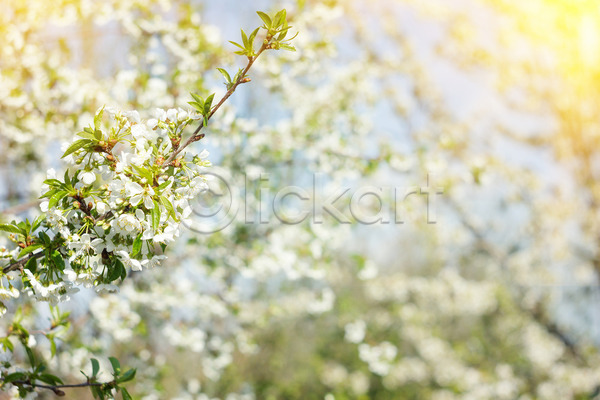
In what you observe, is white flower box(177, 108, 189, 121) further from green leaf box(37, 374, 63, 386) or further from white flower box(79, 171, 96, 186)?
green leaf box(37, 374, 63, 386)

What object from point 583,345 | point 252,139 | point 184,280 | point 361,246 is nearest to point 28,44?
point 252,139

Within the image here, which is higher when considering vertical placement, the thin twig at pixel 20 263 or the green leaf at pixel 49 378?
the thin twig at pixel 20 263

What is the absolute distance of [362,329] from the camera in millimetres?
4117

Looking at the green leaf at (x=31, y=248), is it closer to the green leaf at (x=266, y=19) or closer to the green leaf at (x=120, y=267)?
the green leaf at (x=120, y=267)

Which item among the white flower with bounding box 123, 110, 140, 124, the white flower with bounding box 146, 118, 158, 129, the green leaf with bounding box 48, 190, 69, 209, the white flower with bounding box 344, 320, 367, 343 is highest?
the white flower with bounding box 123, 110, 140, 124

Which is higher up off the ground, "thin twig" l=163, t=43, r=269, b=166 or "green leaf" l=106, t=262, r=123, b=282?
"thin twig" l=163, t=43, r=269, b=166

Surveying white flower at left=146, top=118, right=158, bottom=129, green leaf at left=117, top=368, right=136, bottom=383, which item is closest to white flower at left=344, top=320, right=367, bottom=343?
green leaf at left=117, top=368, right=136, bottom=383

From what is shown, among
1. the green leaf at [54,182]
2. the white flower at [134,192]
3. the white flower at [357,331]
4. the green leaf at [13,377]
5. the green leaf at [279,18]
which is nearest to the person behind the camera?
the white flower at [134,192]

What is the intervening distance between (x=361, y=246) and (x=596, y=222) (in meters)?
6.44

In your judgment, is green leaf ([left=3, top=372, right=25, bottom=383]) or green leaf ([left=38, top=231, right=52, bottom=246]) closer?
green leaf ([left=38, top=231, right=52, bottom=246])

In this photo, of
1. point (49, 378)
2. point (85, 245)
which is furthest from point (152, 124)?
point (49, 378)

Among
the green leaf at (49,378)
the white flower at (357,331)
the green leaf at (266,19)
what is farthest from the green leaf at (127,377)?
the white flower at (357,331)

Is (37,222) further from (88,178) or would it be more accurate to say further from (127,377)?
(127,377)

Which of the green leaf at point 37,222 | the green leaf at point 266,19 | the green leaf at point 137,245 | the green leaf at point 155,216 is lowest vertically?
the green leaf at point 137,245
